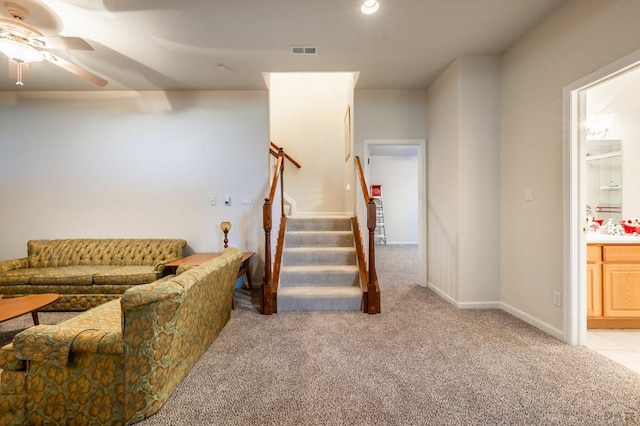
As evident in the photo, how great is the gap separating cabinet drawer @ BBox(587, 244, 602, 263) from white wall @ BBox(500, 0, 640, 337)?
1.17ft

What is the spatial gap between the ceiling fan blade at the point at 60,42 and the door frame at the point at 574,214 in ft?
12.7

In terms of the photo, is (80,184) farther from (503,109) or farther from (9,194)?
(503,109)

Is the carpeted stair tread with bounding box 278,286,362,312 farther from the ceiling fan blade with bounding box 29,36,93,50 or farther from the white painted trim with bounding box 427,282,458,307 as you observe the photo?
the ceiling fan blade with bounding box 29,36,93,50

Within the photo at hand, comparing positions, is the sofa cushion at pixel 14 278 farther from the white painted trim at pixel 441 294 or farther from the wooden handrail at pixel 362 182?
the white painted trim at pixel 441 294

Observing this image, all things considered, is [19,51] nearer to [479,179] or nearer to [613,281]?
[479,179]

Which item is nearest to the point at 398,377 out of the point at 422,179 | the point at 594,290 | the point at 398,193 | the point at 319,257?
the point at 319,257

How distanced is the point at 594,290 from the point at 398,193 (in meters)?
5.70

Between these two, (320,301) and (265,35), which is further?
(320,301)

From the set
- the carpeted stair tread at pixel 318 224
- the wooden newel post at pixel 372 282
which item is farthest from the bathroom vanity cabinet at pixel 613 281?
the carpeted stair tread at pixel 318 224

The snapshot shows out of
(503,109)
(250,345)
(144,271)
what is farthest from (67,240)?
(503,109)

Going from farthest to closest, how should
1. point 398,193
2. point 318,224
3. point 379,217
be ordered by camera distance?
point 398,193, point 379,217, point 318,224

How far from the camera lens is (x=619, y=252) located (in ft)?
8.21

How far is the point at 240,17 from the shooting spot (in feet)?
7.88

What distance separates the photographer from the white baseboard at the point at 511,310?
2.45 metres
